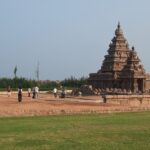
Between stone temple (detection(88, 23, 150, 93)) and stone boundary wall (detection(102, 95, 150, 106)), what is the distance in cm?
2201

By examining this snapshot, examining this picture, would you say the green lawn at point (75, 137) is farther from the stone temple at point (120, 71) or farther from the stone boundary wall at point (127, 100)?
the stone temple at point (120, 71)

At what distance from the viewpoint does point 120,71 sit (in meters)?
74.2

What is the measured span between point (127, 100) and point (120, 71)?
1127 inches

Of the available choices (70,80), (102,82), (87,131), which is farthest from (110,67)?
(87,131)

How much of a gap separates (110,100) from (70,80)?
58480mm

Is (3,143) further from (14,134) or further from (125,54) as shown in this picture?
(125,54)

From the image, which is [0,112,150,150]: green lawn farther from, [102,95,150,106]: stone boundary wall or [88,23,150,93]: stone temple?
[88,23,150,93]: stone temple

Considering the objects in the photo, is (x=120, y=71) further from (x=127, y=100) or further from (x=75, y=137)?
(x=75, y=137)

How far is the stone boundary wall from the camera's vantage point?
44.1 m

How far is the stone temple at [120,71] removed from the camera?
7156 centimetres

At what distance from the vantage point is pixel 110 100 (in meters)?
44.3

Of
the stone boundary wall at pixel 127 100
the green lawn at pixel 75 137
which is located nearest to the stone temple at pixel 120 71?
the stone boundary wall at pixel 127 100

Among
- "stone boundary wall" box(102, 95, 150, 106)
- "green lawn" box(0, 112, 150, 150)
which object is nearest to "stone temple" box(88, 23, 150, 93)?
"stone boundary wall" box(102, 95, 150, 106)

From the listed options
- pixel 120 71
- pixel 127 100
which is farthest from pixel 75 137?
pixel 120 71
